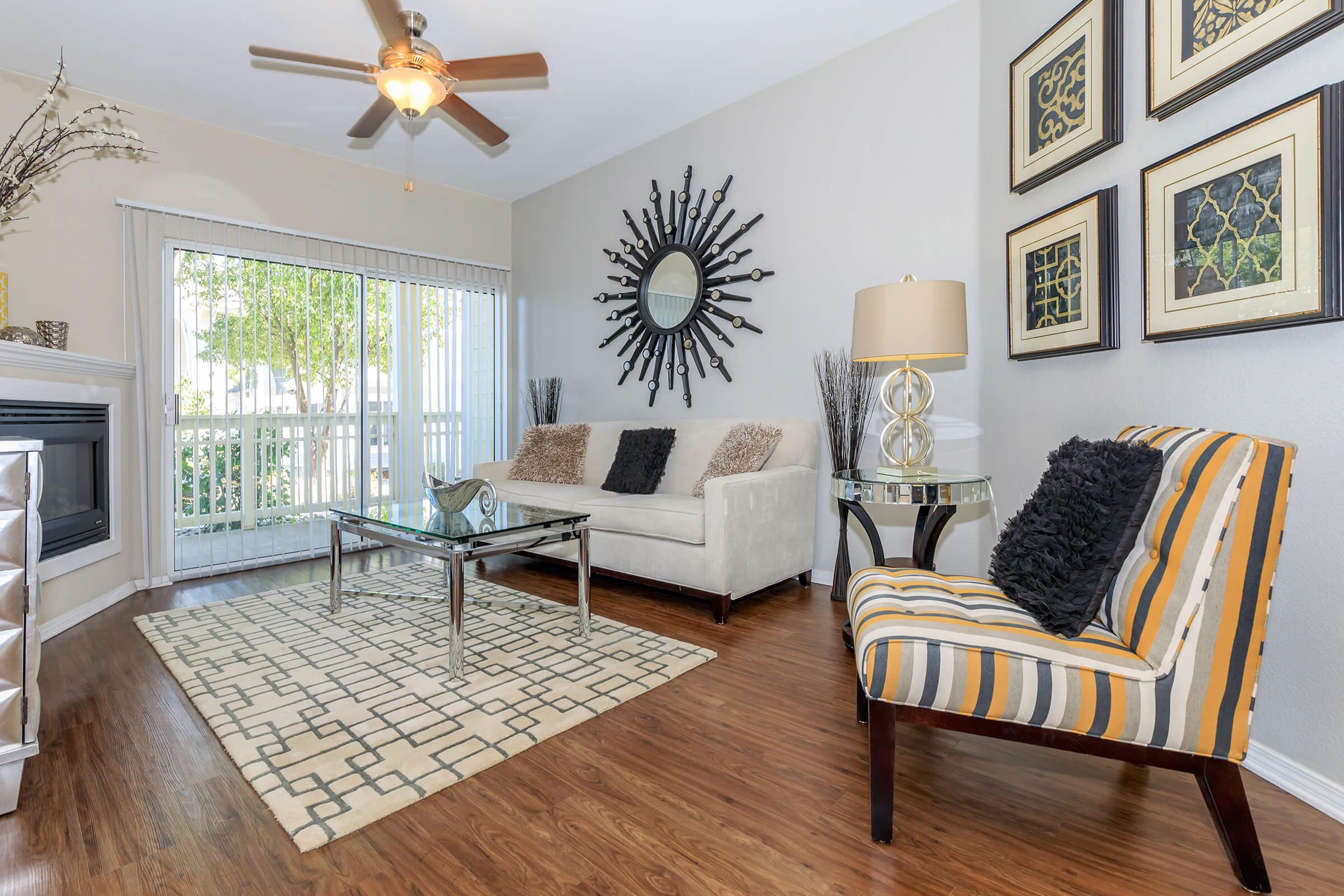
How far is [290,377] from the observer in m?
4.20

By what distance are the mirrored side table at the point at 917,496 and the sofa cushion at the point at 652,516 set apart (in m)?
0.69

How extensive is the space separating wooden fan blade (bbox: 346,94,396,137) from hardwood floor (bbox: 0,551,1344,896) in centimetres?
256

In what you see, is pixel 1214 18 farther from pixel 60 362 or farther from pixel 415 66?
pixel 60 362

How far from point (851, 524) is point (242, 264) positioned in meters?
4.16

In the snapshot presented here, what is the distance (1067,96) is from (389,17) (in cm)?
248

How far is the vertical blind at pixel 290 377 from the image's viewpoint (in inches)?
149

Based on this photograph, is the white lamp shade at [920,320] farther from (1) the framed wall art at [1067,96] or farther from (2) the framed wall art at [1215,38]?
(2) the framed wall art at [1215,38]

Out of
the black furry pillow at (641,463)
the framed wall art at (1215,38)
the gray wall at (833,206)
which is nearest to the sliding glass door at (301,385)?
the gray wall at (833,206)

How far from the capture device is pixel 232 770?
1692 mm

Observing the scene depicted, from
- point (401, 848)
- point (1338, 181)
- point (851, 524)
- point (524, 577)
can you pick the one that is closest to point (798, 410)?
point (851, 524)

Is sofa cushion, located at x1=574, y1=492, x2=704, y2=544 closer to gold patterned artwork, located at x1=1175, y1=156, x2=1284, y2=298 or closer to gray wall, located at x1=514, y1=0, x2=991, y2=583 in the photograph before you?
gray wall, located at x1=514, y1=0, x2=991, y2=583

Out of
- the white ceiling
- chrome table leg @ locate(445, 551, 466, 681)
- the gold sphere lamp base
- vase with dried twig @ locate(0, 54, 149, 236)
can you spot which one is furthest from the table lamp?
vase with dried twig @ locate(0, 54, 149, 236)

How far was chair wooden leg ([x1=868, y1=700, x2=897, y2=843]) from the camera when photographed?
54.4 inches

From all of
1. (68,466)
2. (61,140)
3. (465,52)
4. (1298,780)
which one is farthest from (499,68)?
(1298,780)
